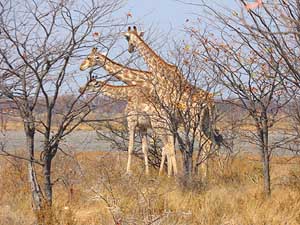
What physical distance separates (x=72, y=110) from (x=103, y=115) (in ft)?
5.38

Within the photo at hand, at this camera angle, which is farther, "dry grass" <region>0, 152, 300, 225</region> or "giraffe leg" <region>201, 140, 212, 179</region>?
"giraffe leg" <region>201, 140, 212, 179</region>

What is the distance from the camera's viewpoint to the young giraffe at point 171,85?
9742mm

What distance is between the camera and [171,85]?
389 inches

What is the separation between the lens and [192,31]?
8.41m

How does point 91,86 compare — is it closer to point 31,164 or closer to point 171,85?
point 31,164

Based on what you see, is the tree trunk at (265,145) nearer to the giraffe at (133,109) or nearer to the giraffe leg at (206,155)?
the giraffe leg at (206,155)

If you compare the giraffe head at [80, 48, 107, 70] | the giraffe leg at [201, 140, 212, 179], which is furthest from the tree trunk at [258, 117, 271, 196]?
the giraffe head at [80, 48, 107, 70]

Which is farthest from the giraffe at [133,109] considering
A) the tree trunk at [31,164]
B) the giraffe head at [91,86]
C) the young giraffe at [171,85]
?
the tree trunk at [31,164]

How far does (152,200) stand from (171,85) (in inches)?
153

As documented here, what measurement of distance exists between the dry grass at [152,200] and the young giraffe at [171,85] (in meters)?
1.31

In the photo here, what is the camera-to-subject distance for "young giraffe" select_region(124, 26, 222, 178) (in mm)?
9742

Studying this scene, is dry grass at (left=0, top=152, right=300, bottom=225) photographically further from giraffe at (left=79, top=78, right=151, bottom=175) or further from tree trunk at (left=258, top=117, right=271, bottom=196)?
giraffe at (left=79, top=78, right=151, bottom=175)

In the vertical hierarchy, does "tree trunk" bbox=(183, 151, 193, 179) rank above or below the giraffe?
below

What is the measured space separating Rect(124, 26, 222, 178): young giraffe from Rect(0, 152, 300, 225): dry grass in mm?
1312
